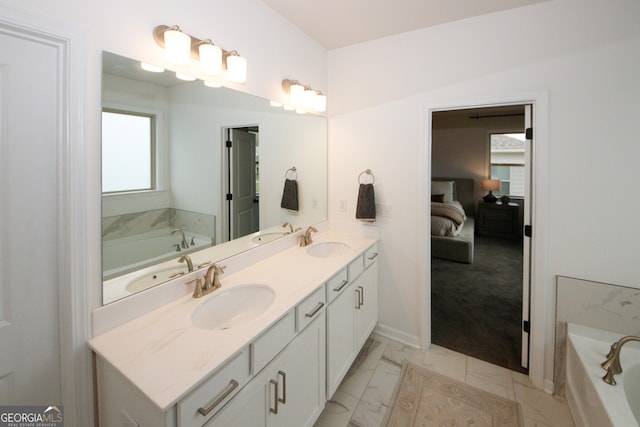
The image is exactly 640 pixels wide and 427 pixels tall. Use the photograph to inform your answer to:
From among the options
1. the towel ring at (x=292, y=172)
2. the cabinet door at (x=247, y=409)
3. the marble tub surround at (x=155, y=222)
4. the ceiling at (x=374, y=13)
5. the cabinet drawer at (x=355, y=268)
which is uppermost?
the ceiling at (x=374, y=13)

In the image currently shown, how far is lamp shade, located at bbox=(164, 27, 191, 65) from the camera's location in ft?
4.06

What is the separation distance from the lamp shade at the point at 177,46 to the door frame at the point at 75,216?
31 cm

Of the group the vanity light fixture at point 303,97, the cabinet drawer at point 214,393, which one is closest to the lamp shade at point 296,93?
the vanity light fixture at point 303,97

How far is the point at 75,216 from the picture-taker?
1.02 m

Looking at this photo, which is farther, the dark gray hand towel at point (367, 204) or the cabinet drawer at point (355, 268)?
the dark gray hand towel at point (367, 204)

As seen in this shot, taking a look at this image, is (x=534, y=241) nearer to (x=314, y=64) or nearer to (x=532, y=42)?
(x=532, y=42)

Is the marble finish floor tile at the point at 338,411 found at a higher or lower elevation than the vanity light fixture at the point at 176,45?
lower

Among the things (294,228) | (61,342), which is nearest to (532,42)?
(294,228)

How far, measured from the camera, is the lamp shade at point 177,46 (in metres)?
1.24

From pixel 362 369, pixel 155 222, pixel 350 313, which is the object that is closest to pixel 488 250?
pixel 362 369

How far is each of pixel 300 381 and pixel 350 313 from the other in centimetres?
64

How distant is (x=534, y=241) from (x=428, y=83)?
54.2 inches

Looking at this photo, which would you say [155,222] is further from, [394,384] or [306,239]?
[394,384]

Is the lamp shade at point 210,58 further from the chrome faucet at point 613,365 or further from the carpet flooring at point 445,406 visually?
the chrome faucet at point 613,365
